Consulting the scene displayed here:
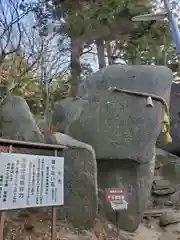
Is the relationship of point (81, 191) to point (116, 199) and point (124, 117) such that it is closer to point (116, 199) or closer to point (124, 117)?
point (116, 199)

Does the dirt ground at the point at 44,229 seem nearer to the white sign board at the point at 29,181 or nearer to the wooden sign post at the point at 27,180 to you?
the wooden sign post at the point at 27,180

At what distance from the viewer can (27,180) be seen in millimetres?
3021

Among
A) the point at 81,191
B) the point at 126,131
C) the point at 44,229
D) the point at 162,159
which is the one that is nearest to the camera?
the point at 44,229

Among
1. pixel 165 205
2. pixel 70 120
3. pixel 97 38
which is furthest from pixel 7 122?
pixel 97 38

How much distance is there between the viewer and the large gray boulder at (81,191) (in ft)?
14.3

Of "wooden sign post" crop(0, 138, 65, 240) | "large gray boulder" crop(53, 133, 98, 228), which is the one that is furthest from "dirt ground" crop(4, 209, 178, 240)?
"wooden sign post" crop(0, 138, 65, 240)

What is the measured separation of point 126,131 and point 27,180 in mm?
2488

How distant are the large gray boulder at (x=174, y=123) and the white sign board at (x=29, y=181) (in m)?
6.72

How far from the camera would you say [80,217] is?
14.3 ft

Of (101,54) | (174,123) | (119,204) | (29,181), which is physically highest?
(101,54)

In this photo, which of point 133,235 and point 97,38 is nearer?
point 133,235

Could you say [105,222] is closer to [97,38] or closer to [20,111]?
[20,111]

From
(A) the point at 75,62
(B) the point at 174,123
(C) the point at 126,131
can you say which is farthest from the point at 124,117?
(B) the point at 174,123

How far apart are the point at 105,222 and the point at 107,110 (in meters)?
1.90
